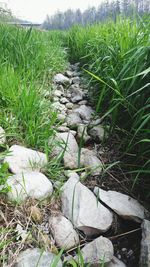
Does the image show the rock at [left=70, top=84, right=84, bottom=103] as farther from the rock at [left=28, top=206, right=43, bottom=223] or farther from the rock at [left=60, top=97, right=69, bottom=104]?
the rock at [left=28, top=206, right=43, bottom=223]

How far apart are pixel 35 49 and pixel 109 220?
207cm

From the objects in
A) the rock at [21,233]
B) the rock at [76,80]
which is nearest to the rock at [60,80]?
the rock at [76,80]

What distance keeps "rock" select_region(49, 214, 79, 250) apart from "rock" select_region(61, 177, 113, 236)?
0.10ft

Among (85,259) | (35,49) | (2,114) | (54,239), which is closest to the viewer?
(85,259)

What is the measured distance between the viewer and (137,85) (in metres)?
1.33

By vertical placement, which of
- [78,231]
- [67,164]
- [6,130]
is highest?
[6,130]

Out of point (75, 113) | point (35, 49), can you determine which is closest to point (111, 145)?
point (75, 113)

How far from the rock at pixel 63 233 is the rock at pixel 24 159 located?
28 cm

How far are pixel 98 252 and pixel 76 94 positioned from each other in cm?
177

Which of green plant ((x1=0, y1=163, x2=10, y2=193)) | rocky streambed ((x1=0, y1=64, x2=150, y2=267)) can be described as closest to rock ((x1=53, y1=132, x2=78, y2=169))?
rocky streambed ((x1=0, y1=64, x2=150, y2=267))

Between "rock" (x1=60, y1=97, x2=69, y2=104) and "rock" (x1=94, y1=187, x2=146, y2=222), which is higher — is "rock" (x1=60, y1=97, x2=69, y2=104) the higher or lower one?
the higher one

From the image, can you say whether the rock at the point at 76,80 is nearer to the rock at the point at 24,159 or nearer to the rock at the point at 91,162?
the rock at the point at 91,162

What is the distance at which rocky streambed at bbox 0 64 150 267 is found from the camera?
89cm

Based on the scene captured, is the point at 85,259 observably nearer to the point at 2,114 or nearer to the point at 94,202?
the point at 94,202
